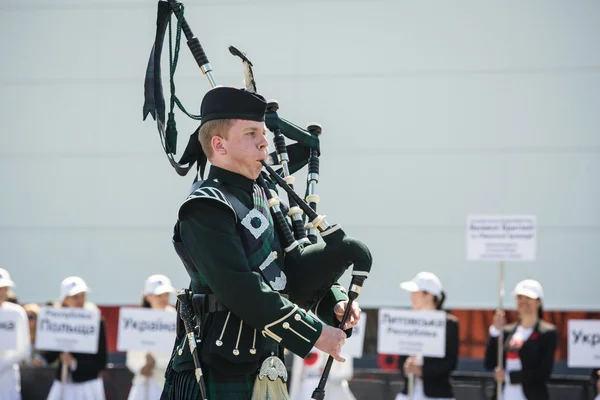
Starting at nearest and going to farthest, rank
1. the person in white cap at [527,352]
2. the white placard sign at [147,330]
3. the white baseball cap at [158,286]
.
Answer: the person in white cap at [527,352] < the white placard sign at [147,330] < the white baseball cap at [158,286]

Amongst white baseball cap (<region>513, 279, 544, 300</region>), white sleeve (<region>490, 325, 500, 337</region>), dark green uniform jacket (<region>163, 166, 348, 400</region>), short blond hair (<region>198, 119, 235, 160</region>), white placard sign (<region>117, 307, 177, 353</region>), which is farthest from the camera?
white sleeve (<region>490, 325, 500, 337</region>)

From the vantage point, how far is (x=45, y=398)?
30.6 feet

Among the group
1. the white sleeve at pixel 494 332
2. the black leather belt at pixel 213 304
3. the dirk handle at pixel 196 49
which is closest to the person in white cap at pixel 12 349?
the white sleeve at pixel 494 332

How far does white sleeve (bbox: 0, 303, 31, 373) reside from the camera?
820 cm

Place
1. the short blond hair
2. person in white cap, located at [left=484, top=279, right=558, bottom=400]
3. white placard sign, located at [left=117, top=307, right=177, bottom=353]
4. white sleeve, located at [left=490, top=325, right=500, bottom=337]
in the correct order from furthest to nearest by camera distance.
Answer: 1. white sleeve, located at [left=490, top=325, right=500, bottom=337]
2. white placard sign, located at [left=117, top=307, right=177, bottom=353]
3. person in white cap, located at [left=484, top=279, right=558, bottom=400]
4. the short blond hair

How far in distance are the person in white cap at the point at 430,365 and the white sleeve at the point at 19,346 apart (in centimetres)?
307

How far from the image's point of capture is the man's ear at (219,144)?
3.36 m

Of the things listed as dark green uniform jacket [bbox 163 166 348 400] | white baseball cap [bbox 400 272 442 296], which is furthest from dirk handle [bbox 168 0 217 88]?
white baseball cap [bbox 400 272 442 296]

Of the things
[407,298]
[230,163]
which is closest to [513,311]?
[407,298]

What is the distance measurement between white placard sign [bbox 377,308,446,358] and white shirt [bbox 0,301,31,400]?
9.58ft

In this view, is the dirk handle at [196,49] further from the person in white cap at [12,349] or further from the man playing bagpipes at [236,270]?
the person in white cap at [12,349]

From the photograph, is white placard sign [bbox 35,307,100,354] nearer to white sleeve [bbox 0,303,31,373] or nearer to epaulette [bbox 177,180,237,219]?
white sleeve [bbox 0,303,31,373]

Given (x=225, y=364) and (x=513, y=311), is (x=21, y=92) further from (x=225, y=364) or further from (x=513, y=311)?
(x=225, y=364)

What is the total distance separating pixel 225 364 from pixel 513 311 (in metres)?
5.96
